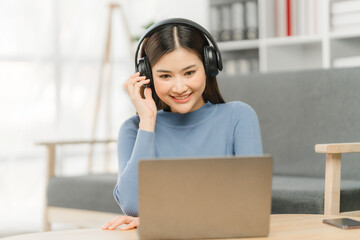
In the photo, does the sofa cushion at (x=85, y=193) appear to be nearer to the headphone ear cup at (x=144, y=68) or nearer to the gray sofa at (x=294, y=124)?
the gray sofa at (x=294, y=124)

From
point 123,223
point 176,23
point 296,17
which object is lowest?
point 123,223

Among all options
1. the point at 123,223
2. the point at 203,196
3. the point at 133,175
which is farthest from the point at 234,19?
the point at 203,196

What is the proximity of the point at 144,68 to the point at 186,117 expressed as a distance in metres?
0.20

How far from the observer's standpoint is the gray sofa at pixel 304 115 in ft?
7.15

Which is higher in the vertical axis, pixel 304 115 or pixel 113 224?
pixel 304 115

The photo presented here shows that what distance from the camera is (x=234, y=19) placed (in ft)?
10.6

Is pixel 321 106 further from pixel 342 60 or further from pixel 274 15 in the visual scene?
pixel 274 15

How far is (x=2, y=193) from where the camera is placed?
10.5ft

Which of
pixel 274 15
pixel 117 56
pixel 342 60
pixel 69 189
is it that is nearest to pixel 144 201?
pixel 69 189

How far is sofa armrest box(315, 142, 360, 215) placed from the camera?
1609mm

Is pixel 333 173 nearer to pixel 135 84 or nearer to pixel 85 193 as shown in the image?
pixel 135 84

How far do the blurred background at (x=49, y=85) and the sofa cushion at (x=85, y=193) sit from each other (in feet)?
2.82

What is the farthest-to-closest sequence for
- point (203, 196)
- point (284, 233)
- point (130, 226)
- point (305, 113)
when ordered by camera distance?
point (305, 113) < point (130, 226) < point (284, 233) < point (203, 196)

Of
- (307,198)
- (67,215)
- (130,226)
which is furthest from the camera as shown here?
(67,215)
